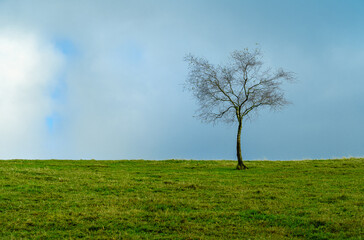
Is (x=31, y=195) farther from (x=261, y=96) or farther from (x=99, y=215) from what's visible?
(x=261, y=96)

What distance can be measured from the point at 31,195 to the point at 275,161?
102 ft

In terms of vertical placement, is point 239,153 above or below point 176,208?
above

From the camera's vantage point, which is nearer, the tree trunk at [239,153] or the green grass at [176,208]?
the green grass at [176,208]

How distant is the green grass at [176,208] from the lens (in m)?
12.8

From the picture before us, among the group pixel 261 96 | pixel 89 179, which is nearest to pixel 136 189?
pixel 89 179

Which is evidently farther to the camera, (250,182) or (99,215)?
(250,182)

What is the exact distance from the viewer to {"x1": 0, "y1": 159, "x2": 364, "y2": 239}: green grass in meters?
12.8

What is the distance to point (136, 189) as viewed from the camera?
72.1 feet

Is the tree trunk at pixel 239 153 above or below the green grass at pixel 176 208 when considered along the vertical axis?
above

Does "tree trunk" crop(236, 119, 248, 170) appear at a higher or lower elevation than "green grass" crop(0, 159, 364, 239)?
higher

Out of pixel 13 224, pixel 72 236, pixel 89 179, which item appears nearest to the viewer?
pixel 72 236

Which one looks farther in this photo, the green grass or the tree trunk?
the tree trunk

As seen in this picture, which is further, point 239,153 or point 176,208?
point 239,153

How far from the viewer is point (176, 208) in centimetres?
1641
